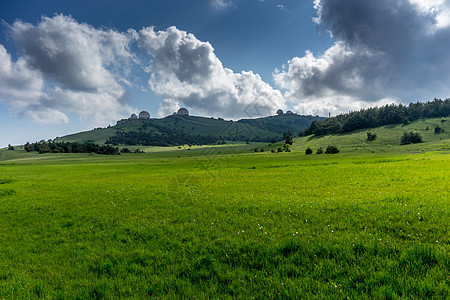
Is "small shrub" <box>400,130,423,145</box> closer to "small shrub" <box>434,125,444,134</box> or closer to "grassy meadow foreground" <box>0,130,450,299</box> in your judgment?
"small shrub" <box>434,125,444,134</box>

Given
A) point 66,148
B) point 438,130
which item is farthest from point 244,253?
point 66,148

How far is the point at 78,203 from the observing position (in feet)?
51.5

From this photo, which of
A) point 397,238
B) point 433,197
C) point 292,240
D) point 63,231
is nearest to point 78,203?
point 63,231

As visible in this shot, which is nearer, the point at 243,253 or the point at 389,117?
the point at 243,253

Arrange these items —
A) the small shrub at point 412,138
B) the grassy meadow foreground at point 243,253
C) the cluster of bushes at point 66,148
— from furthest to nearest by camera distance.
→ the cluster of bushes at point 66,148 < the small shrub at point 412,138 < the grassy meadow foreground at point 243,253

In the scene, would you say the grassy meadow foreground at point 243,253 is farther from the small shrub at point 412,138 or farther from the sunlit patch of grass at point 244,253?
the small shrub at point 412,138

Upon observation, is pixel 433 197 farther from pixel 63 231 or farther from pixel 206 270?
pixel 63 231

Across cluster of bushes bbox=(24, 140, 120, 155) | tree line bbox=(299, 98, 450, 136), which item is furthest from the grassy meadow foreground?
tree line bbox=(299, 98, 450, 136)

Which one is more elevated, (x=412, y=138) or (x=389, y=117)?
(x=389, y=117)

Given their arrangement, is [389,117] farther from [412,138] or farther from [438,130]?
[412,138]

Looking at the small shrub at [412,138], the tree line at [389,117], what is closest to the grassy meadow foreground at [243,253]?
the small shrub at [412,138]

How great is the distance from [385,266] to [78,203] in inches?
729

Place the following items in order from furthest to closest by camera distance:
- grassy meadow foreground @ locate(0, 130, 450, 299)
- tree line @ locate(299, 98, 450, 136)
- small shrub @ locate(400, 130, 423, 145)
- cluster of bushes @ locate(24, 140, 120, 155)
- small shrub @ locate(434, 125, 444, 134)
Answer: tree line @ locate(299, 98, 450, 136), cluster of bushes @ locate(24, 140, 120, 155), small shrub @ locate(434, 125, 444, 134), small shrub @ locate(400, 130, 423, 145), grassy meadow foreground @ locate(0, 130, 450, 299)

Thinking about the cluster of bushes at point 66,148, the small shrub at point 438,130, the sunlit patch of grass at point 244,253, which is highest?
the cluster of bushes at point 66,148
